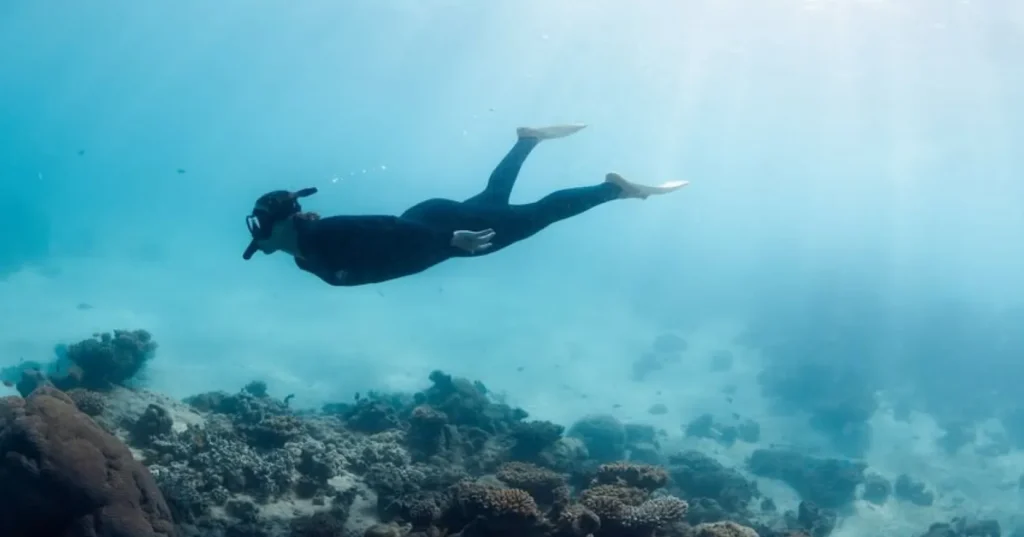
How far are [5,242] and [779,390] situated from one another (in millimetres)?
69425

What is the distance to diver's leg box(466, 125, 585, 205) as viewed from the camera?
10094mm

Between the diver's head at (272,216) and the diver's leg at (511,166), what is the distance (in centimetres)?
313

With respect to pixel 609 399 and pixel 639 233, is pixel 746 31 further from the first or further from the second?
pixel 639 233

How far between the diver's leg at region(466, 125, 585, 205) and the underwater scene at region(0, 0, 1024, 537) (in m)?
0.07

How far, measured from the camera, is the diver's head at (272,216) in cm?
700

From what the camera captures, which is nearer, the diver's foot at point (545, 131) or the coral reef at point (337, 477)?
the coral reef at point (337, 477)

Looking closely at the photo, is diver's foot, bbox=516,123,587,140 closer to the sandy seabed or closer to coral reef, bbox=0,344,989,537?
coral reef, bbox=0,344,989,537

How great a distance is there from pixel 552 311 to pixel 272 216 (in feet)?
196

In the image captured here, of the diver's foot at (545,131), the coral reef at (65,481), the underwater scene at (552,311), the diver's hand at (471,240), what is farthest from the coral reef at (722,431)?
the coral reef at (65,481)

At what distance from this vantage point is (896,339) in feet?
161

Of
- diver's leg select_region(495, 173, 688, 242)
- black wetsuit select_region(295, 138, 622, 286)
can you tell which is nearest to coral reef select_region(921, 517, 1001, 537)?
diver's leg select_region(495, 173, 688, 242)

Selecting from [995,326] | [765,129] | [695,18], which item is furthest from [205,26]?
[995,326]

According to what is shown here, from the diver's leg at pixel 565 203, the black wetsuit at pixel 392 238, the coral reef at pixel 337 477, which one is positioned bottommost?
the coral reef at pixel 337 477

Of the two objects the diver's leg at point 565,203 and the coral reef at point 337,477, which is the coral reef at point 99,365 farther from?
the diver's leg at point 565,203
